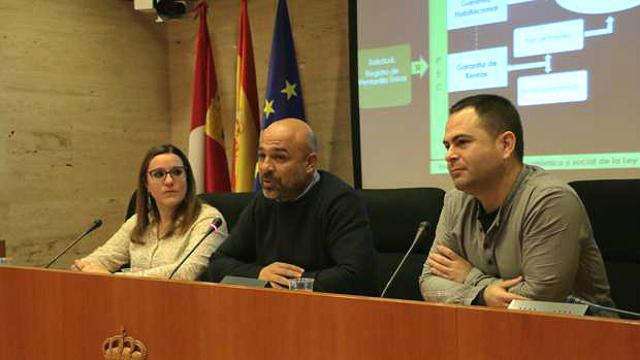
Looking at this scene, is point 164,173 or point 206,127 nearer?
point 164,173

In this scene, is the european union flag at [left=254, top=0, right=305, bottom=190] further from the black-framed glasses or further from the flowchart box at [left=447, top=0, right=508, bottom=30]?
the black-framed glasses

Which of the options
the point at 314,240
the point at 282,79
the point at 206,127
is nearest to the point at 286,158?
the point at 314,240

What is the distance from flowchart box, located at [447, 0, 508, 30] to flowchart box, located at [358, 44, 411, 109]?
0.29m

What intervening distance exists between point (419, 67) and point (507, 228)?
6.00ft

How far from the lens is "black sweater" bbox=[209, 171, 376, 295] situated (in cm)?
210

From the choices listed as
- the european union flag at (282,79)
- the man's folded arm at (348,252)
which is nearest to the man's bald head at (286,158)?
the man's folded arm at (348,252)

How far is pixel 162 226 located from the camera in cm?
278

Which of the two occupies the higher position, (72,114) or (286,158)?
(72,114)

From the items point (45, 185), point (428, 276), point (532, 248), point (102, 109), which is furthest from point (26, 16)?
point (532, 248)

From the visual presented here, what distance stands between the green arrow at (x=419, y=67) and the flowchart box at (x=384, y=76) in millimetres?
24

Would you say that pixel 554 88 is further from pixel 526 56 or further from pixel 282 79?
pixel 282 79

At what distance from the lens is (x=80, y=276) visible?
5.39 ft

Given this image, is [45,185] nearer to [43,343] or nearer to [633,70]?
[43,343]

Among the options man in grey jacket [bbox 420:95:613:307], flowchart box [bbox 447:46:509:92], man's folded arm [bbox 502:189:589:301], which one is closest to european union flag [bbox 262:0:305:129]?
flowchart box [bbox 447:46:509:92]
